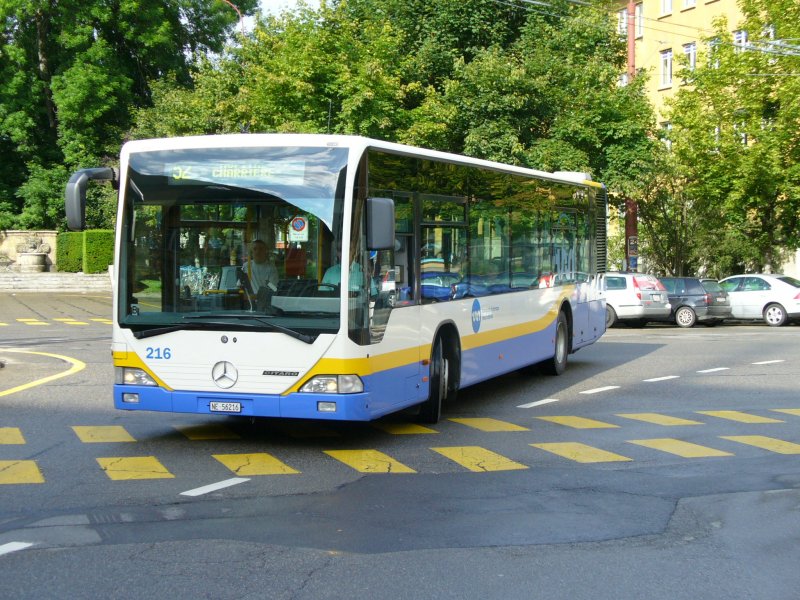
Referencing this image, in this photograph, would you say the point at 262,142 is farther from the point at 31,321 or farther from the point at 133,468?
the point at 31,321

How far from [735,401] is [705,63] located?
25.3m

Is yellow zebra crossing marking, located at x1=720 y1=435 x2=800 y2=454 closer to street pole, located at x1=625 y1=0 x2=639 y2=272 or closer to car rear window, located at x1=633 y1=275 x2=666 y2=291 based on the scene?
car rear window, located at x1=633 y1=275 x2=666 y2=291

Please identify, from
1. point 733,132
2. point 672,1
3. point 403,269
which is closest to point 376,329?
point 403,269

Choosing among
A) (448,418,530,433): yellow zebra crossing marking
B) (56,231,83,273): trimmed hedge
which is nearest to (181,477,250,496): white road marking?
(448,418,530,433): yellow zebra crossing marking

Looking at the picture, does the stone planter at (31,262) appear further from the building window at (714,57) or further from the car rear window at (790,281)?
the car rear window at (790,281)

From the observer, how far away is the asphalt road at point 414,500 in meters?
5.73

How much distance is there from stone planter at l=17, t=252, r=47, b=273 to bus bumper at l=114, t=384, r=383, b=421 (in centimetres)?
4286

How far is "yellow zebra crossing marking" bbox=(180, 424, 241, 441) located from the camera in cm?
1050

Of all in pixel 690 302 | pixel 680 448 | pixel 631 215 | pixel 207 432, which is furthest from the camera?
pixel 631 215

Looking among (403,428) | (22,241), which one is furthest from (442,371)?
(22,241)

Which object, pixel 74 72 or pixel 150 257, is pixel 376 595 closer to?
pixel 150 257

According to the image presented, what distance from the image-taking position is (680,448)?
396 inches

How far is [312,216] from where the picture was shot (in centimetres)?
943

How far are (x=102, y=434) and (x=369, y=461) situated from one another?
283 centimetres
